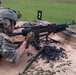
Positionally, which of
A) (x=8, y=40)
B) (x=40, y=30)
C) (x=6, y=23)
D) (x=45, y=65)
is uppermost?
(x=6, y=23)

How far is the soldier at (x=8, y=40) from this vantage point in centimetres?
540

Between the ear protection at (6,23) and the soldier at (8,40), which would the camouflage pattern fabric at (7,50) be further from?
the ear protection at (6,23)

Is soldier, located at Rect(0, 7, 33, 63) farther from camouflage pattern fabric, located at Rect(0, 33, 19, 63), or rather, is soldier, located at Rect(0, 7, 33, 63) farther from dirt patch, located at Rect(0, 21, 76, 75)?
dirt patch, located at Rect(0, 21, 76, 75)

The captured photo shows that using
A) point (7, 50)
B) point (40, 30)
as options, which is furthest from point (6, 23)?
point (40, 30)

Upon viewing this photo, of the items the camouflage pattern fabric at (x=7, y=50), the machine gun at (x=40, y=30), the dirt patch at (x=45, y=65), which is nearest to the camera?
the camouflage pattern fabric at (x=7, y=50)

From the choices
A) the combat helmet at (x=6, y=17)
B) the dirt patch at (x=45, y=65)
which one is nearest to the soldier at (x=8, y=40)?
the combat helmet at (x=6, y=17)

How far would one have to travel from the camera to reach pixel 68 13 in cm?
1189

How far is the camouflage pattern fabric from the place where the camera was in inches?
212

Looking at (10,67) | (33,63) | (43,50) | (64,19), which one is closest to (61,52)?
(43,50)

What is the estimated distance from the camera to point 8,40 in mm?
5461

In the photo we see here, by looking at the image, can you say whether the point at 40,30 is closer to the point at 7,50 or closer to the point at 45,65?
the point at 45,65

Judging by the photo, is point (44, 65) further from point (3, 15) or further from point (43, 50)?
point (3, 15)

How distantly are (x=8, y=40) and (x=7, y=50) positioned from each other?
202mm

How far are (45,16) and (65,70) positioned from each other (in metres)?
5.61
